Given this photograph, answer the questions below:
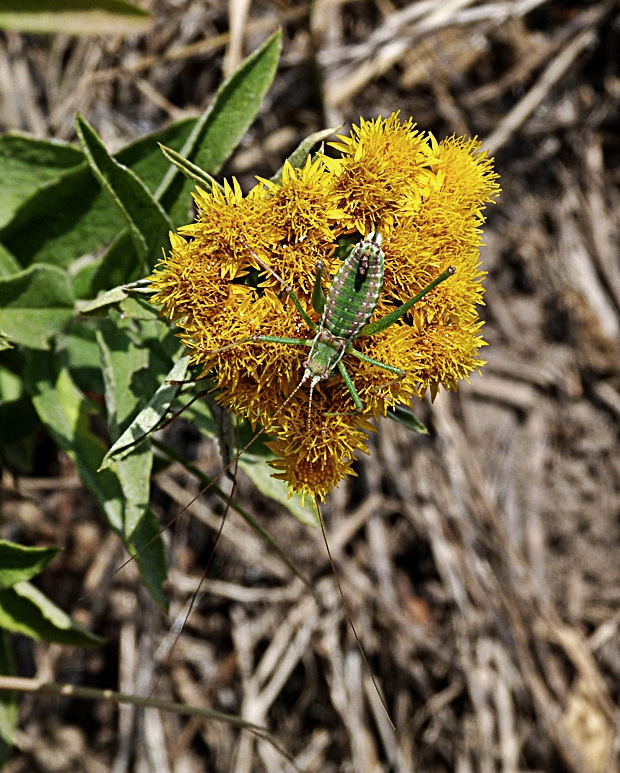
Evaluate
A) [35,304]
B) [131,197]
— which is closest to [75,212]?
[35,304]

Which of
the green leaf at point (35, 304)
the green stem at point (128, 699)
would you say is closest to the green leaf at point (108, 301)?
the green leaf at point (35, 304)

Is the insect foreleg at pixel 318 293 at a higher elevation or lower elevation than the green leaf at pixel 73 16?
lower

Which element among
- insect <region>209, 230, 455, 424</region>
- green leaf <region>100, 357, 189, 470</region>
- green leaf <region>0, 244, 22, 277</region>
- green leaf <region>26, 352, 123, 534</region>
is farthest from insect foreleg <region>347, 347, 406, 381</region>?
green leaf <region>0, 244, 22, 277</region>

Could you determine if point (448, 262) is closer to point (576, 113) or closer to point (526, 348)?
point (526, 348)

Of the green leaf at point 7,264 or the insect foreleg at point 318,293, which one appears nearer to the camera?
the insect foreleg at point 318,293

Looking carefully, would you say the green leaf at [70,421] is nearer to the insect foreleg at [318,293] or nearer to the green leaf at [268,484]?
the green leaf at [268,484]

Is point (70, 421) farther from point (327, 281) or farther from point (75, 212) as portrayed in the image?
point (327, 281)
